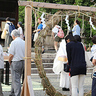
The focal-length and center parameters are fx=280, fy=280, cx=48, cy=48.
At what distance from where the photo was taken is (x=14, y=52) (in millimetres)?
7496

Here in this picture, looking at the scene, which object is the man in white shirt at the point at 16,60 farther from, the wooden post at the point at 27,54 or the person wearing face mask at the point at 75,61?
the person wearing face mask at the point at 75,61

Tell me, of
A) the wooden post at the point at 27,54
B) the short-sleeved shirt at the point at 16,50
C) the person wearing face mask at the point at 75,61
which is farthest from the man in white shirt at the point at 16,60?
the person wearing face mask at the point at 75,61

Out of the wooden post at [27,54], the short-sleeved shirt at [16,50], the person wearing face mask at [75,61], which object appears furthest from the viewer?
the short-sleeved shirt at [16,50]

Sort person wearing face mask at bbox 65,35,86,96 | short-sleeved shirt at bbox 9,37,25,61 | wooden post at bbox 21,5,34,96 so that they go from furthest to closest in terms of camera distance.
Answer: short-sleeved shirt at bbox 9,37,25,61 < wooden post at bbox 21,5,34,96 < person wearing face mask at bbox 65,35,86,96

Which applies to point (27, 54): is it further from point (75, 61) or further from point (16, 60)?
point (75, 61)

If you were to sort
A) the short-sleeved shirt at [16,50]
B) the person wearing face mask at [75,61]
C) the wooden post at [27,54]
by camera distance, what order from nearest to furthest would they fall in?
the person wearing face mask at [75,61] → the wooden post at [27,54] → the short-sleeved shirt at [16,50]

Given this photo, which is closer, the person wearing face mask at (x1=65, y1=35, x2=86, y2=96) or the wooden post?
the person wearing face mask at (x1=65, y1=35, x2=86, y2=96)

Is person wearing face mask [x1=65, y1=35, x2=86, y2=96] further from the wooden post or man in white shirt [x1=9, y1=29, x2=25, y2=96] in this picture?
man in white shirt [x1=9, y1=29, x2=25, y2=96]

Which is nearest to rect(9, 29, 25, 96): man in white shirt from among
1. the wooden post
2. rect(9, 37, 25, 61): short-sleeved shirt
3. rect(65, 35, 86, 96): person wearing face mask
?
rect(9, 37, 25, 61): short-sleeved shirt

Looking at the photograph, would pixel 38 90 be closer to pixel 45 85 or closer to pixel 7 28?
pixel 45 85

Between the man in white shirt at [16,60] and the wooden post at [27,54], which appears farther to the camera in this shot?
the man in white shirt at [16,60]

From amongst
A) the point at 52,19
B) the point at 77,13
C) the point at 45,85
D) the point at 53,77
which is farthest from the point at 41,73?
the point at 53,77

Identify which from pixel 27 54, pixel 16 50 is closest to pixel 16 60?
pixel 16 50

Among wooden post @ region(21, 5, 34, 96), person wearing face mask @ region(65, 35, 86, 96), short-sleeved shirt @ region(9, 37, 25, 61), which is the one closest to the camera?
person wearing face mask @ region(65, 35, 86, 96)
